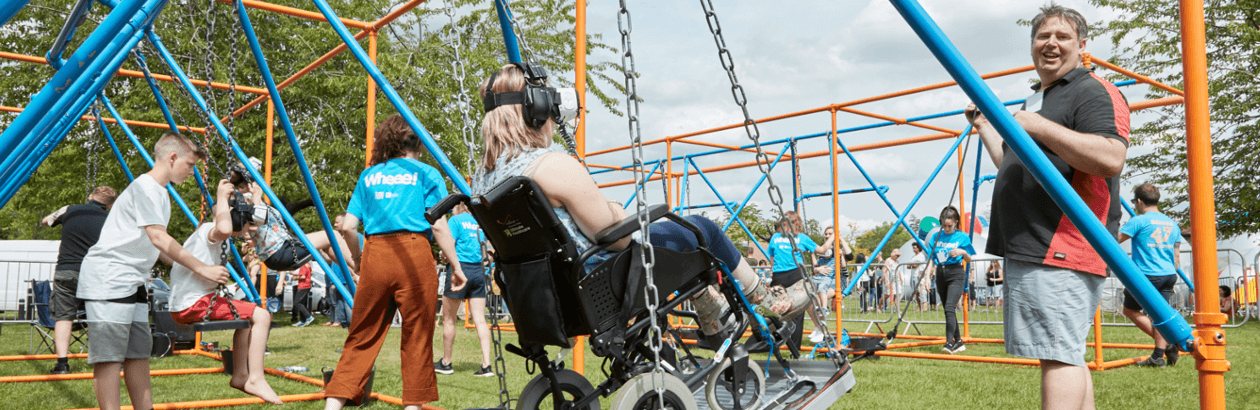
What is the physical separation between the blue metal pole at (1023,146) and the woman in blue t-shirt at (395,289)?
2.77 metres

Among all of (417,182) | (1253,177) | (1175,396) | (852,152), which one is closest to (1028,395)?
(1175,396)

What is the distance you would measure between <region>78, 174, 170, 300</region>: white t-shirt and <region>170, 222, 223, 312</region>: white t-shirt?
74cm

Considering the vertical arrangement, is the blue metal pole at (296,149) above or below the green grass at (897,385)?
above

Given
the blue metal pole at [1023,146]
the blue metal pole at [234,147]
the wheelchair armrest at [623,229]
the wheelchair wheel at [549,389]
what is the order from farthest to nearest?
1. the blue metal pole at [234,147]
2. the wheelchair wheel at [549,389]
3. the wheelchair armrest at [623,229]
4. the blue metal pole at [1023,146]

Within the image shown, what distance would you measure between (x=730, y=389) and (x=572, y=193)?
0.98 m

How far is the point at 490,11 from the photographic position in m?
20.7

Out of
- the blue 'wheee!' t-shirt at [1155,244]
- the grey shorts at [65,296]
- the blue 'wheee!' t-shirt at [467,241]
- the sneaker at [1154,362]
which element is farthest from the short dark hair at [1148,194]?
the grey shorts at [65,296]

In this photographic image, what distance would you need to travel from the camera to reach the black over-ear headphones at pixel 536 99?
2.84 m

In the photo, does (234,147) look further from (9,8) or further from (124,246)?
(9,8)

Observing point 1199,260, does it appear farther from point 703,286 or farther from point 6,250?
point 6,250

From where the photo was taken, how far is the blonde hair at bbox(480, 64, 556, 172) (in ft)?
9.43

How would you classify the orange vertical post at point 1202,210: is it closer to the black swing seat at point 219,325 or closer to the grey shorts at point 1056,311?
the grey shorts at point 1056,311

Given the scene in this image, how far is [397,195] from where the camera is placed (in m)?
4.20

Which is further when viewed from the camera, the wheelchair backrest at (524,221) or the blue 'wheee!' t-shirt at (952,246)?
the blue 'wheee!' t-shirt at (952,246)
